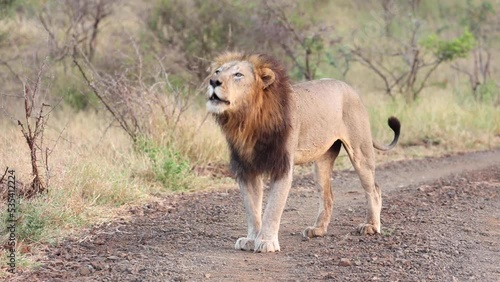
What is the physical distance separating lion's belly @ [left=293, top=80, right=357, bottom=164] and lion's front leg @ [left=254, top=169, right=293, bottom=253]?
16.1 inches

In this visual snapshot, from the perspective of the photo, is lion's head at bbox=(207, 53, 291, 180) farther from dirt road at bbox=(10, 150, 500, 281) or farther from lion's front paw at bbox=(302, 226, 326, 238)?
lion's front paw at bbox=(302, 226, 326, 238)

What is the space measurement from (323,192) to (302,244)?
67 cm

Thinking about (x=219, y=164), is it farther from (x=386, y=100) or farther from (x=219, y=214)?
(x=386, y=100)

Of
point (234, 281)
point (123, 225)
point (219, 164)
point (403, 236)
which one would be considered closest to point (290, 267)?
point (234, 281)

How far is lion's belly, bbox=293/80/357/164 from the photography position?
680 centimetres

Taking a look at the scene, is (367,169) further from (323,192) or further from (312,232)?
(312,232)

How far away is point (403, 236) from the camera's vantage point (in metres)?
6.77

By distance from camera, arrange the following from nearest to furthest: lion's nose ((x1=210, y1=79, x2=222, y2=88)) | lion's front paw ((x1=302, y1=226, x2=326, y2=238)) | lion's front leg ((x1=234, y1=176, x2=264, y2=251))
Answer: lion's nose ((x1=210, y1=79, x2=222, y2=88)) < lion's front leg ((x1=234, y1=176, x2=264, y2=251)) < lion's front paw ((x1=302, y1=226, x2=326, y2=238))

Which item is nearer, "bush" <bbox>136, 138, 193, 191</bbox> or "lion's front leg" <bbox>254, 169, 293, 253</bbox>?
"lion's front leg" <bbox>254, 169, 293, 253</bbox>

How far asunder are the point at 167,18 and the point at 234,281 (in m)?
10.8

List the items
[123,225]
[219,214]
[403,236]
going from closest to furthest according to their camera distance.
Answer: [403,236], [123,225], [219,214]

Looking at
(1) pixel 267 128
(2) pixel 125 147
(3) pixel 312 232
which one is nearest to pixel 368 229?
(3) pixel 312 232

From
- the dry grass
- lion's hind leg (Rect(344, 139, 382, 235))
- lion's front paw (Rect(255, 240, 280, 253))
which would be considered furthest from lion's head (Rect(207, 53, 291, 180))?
the dry grass

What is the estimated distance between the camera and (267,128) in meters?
6.41
